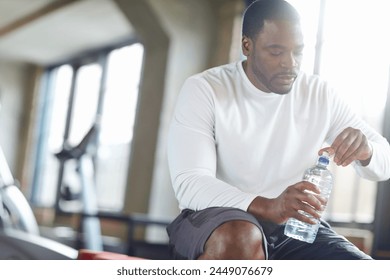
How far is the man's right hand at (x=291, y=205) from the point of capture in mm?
1533

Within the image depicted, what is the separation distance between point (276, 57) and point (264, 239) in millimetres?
507

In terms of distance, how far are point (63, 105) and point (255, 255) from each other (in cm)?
106

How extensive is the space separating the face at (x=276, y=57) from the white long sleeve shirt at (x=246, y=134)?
0.03m

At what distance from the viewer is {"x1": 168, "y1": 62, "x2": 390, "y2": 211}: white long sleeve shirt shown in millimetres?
1662

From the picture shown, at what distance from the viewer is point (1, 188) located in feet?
8.39

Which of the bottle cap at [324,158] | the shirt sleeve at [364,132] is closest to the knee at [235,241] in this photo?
the bottle cap at [324,158]

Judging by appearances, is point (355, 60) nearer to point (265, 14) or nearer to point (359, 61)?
point (359, 61)

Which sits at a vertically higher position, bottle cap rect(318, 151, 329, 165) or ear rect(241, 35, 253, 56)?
ear rect(241, 35, 253, 56)

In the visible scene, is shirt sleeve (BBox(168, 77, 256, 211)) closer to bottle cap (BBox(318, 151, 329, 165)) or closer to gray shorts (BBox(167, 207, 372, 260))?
gray shorts (BBox(167, 207, 372, 260))

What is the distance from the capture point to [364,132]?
6.03ft

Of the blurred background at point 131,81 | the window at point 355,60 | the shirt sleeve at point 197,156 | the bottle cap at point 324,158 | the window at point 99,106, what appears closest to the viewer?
the shirt sleeve at point 197,156

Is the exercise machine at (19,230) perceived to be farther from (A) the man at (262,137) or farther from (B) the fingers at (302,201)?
(B) the fingers at (302,201)

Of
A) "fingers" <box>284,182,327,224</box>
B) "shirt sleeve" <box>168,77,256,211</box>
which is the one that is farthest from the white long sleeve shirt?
"fingers" <box>284,182,327,224</box>

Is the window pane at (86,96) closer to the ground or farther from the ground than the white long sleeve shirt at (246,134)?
farther from the ground
